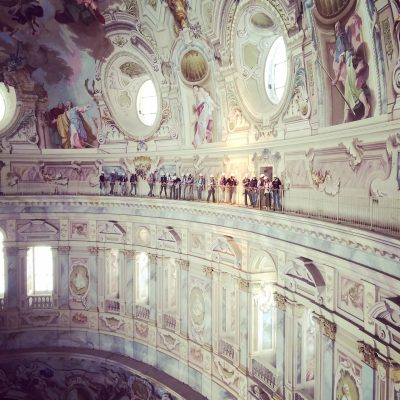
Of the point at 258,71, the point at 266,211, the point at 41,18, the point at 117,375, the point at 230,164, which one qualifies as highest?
the point at 41,18

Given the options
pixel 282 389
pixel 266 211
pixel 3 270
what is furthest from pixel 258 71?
pixel 3 270

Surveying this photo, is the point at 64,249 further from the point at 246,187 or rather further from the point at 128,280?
the point at 246,187

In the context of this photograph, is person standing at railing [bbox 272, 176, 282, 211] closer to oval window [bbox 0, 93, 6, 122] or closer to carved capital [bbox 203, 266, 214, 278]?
carved capital [bbox 203, 266, 214, 278]

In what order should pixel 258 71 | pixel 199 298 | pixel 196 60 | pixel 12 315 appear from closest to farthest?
pixel 258 71
pixel 196 60
pixel 199 298
pixel 12 315

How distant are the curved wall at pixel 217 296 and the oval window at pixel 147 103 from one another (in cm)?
395

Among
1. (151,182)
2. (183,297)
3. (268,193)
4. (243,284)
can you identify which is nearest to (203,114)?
(151,182)

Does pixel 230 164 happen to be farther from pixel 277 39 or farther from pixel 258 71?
pixel 277 39

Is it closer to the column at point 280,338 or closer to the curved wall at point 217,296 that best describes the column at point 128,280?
the curved wall at point 217,296

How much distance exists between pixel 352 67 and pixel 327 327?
6178 millimetres

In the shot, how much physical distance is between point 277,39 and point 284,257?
21.3 feet

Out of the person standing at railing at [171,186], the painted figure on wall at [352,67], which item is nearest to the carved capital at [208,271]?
the person standing at railing at [171,186]

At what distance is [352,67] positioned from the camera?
36.1 ft

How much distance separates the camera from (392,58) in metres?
9.73

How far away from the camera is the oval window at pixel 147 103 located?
21938 mm
